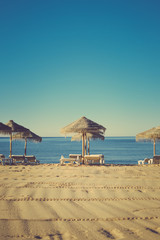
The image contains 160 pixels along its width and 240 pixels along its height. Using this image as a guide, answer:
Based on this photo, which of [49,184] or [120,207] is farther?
[49,184]

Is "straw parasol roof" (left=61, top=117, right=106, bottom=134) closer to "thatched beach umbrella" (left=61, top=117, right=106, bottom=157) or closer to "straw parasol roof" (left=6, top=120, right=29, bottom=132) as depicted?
"thatched beach umbrella" (left=61, top=117, right=106, bottom=157)

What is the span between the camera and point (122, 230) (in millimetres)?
2938

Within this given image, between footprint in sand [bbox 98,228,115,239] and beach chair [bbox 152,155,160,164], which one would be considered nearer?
footprint in sand [bbox 98,228,115,239]

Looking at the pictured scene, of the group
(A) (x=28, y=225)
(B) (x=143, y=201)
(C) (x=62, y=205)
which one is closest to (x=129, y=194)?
(B) (x=143, y=201)

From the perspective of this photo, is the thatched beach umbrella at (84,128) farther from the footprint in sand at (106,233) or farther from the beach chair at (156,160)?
the footprint in sand at (106,233)

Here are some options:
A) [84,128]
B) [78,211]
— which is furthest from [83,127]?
[78,211]

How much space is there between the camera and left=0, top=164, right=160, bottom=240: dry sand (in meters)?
2.84

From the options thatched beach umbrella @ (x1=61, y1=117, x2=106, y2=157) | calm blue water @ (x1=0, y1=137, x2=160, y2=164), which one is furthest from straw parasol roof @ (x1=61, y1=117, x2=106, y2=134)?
calm blue water @ (x1=0, y1=137, x2=160, y2=164)

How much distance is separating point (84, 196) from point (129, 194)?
105 cm

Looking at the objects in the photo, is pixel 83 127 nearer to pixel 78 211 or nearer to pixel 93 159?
pixel 93 159

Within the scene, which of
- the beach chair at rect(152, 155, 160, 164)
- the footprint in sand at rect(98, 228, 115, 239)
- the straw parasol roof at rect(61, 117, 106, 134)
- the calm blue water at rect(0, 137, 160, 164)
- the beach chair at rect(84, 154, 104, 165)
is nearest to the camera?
the footprint in sand at rect(98, 228, 115, 239)

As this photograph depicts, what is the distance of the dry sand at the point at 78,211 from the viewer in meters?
2.84

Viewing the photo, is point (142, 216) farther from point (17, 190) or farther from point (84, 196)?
point (17, 190)

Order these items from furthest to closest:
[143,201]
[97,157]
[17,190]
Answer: [97,157] < [17,190] < [143,201]
